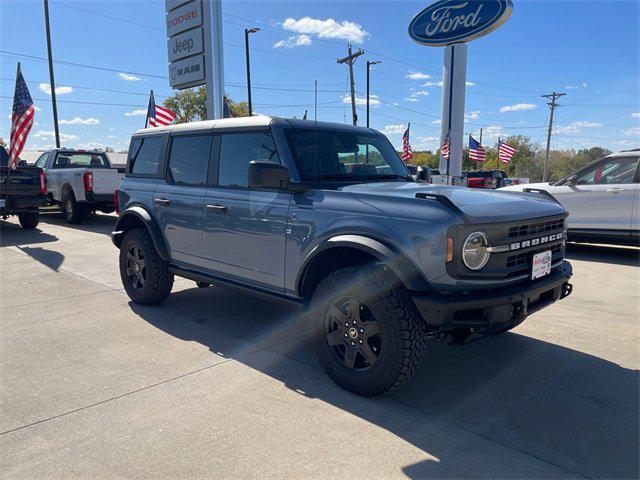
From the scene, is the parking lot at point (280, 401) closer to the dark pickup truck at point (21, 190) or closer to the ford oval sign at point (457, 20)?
the dark pickup truck at point (21, 190)

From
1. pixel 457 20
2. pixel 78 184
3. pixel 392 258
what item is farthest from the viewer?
pixel 457 20

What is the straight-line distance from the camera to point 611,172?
8.28 m

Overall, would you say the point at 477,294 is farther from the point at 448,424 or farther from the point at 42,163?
the point at 42,163

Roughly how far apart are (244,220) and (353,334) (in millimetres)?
1379

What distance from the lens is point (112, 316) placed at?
497 centimetres

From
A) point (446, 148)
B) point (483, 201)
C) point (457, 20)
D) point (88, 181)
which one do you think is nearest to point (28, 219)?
point (88, 181)

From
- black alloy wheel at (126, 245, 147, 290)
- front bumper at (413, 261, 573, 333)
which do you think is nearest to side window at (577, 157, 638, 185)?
front bumper at (413, 261, 573, 333)

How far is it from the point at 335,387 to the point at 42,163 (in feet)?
46.6

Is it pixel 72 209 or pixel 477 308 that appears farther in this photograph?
pixel 72 209

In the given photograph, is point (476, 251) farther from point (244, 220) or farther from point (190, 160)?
point (190, 160)

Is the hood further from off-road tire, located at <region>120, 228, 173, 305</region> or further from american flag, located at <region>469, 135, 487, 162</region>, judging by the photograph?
american flag, located at <region>469, 135, 487, 162</region>

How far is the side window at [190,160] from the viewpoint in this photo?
4488 mm

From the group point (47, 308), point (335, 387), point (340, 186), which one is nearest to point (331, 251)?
point (340, 186)

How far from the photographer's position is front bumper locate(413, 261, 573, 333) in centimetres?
279
